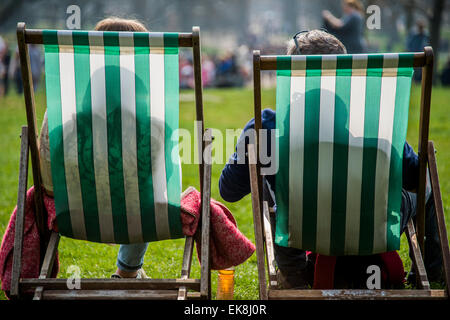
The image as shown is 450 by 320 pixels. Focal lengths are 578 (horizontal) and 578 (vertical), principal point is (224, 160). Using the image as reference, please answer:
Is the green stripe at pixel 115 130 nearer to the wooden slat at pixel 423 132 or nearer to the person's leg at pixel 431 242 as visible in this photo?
the wooden slat at pixel 423 132

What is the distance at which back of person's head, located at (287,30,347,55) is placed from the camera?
2.61m

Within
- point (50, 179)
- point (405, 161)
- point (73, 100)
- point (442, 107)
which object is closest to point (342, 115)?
point (405, 161)

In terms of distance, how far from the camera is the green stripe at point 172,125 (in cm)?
227

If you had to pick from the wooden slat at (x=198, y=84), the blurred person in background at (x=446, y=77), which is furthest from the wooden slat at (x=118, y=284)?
the blurred person in background at (x=446, y=77)

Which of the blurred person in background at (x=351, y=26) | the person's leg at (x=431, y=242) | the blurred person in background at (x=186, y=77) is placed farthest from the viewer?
the blurred person in background at (x=186, y=77)

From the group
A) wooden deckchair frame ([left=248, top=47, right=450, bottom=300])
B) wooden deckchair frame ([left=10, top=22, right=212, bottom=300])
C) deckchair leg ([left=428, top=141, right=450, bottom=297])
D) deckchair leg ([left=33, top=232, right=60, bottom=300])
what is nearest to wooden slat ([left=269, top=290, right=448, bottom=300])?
wooden deckchair frame ([left=248, top=47, right=450, bottom=300])

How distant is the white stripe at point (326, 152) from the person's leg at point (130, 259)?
977mm

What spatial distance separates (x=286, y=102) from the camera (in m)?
2.30

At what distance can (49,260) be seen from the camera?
2482 millimetres

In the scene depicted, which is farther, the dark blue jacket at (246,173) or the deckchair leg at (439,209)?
the dark blue jacket at (246,173)

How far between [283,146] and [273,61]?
1.14 feet

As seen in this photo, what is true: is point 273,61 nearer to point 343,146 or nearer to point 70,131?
point 343,146

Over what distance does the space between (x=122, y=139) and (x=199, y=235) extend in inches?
22.9

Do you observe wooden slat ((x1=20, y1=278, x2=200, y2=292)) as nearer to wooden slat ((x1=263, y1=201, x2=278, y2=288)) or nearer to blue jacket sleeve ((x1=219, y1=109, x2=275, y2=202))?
wooden slat ((x1=263, y1=201, x2=278, y2=288))
